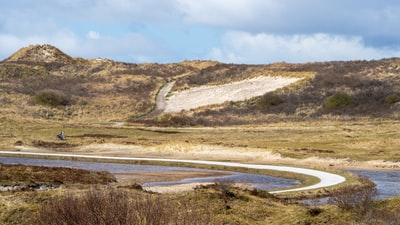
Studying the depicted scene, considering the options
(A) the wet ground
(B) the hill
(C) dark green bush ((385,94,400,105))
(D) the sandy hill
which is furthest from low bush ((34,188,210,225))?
(D) the sandy hill

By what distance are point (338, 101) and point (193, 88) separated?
4089 cm

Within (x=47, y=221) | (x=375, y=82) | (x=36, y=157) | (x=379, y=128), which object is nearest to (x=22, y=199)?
(x=47, y=221)

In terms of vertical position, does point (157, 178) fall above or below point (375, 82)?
below

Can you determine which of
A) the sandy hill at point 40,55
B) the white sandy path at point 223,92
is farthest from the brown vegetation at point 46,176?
the sandy hill at point 40,55

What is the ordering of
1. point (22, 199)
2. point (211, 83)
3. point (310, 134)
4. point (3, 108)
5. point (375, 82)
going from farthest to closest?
point (211, 83) → point (375, 82) → point (3, 108) → point (310, 134) → point (22, 199)

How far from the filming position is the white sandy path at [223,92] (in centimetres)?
11606

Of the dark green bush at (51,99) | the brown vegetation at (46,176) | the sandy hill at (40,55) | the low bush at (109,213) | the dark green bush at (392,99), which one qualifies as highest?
the sandy hill at (40,55)

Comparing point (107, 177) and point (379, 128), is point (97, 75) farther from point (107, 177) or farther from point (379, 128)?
point (107, 177)

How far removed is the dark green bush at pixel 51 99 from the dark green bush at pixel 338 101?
4326cm

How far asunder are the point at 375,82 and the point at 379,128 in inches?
1637

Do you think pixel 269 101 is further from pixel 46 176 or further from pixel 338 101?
pixel 46 176

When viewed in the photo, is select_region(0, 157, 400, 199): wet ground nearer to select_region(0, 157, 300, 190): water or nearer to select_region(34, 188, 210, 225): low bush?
select_region(0, 157, 300, 190): water

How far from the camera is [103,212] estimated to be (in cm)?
1173

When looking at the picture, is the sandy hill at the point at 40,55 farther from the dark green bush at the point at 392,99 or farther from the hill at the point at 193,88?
the dark green bush at the point at 392,99
